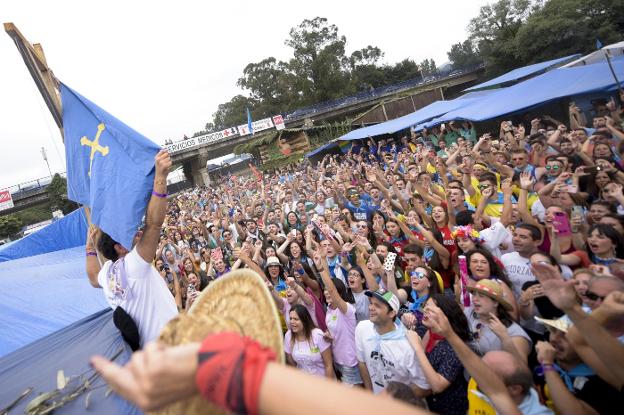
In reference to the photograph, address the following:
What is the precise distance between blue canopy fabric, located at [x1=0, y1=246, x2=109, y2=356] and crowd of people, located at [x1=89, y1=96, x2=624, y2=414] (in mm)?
1211

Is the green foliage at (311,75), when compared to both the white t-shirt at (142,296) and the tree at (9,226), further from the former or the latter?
the white t-shirt at (142,296)

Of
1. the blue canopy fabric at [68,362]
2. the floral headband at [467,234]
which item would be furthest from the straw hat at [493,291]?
the blue canopy fabric at [68,362]

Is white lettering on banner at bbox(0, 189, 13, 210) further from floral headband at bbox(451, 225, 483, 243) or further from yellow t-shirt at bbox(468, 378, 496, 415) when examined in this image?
yellow t-shirt at bbox(468, 378, 496, 415)

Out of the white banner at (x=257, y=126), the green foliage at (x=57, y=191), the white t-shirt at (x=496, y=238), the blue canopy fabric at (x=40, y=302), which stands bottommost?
the white t-shirt at (x=496, y=238)

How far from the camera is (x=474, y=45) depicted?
167ft

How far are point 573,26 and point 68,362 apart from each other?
1713 inches

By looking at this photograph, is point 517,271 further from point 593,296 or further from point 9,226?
point 9,226

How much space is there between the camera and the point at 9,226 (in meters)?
28.2

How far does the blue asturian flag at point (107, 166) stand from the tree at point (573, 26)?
41.8 m

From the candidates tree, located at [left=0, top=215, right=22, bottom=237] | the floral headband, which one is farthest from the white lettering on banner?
the floral headband

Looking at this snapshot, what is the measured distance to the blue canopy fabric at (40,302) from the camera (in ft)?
11.1

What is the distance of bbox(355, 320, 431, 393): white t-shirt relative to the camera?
258 centimetres

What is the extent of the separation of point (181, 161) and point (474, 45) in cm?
4305

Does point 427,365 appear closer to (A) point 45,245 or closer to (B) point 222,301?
(B) point 222,301
